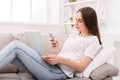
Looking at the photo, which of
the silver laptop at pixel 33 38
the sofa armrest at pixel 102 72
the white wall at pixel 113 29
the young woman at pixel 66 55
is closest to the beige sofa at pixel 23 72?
the sofa armrest at pixel 102 72

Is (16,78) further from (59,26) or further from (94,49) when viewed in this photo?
(59,26)

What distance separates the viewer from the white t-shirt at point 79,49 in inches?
69.2

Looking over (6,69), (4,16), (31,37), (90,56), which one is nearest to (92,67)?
(90,56)

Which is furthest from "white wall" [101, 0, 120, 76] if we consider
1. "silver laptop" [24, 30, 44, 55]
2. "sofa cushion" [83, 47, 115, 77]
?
"silver laptop" [24, 30, 44, 55]

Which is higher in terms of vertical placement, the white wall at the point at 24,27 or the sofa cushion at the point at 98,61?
the white wall at the point at 24,27

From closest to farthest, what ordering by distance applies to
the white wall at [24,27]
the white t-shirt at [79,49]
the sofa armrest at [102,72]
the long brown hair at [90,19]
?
the sofa armrest at [102,72] → the white t-shirt at [79,49] → the long brown hair at [90,19] → the white wall at [24,27]

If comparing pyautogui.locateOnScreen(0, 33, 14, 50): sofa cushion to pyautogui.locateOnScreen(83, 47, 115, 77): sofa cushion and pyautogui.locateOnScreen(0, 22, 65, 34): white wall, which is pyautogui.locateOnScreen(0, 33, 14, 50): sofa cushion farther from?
pyautogui.locateOnScreen(83, 47, 115, 77): sofa cushion

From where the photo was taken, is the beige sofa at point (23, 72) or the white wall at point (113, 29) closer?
the beige sofa at point (23, 72)

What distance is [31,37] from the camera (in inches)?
64.8

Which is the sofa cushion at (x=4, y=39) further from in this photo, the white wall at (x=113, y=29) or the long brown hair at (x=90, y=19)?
the white wall at (x=113, y=29)

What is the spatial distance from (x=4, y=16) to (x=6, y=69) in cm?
106

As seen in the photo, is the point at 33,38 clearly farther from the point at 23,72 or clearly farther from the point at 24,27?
the point at 24,27

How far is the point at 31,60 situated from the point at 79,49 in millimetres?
441

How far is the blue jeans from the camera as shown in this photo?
5.38 feet
